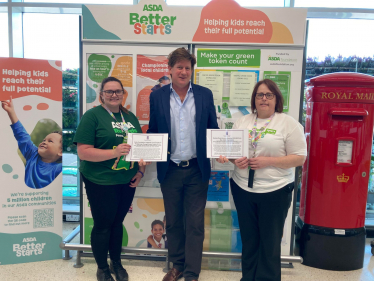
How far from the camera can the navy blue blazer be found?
6.56ft

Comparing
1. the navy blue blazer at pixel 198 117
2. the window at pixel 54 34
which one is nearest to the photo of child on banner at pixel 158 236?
the navy blue blazer at pixel 198 117

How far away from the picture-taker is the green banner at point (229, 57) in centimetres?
243

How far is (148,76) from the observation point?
8.21 ft

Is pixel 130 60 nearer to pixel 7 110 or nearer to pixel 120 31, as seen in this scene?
pixel 120 31

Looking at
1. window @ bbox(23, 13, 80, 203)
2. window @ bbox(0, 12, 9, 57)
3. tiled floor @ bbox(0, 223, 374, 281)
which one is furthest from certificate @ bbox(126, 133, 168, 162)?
window @ bbox(0, 12, 9, 57)

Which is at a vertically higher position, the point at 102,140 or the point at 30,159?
the point at 102,140

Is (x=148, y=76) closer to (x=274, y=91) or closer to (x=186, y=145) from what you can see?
(x=186, y=145)

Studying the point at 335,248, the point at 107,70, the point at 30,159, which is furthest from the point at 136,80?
the point at 335,248

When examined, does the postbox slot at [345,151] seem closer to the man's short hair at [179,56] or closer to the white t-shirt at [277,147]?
the white t-shirt at [277,147]

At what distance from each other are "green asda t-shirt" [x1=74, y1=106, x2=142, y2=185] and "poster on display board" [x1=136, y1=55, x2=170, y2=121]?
55 centimetres

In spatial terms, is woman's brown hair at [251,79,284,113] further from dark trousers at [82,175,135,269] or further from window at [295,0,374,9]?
window at [295,0,374,9]

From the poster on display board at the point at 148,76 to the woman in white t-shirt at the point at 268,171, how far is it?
102 centimetres

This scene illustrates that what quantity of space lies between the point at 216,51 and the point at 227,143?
104 cm

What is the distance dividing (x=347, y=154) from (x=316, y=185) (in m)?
0.42
